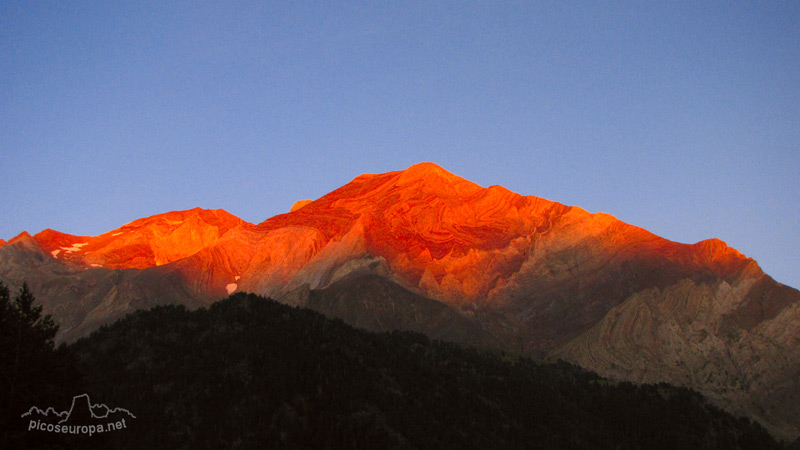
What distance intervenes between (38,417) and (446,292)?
467 feet

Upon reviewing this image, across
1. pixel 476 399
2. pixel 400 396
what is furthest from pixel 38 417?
pixel 476 399

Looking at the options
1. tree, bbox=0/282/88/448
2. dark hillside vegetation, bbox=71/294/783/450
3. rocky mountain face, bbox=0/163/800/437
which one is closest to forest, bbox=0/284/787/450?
dark hillside vegetation, bbox=71/294/783/450

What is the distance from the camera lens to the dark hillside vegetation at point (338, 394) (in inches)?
3386

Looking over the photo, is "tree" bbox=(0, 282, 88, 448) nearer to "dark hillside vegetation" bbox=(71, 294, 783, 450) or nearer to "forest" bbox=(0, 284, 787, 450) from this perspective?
"forest" bbox=(0, 284, 787, 450)

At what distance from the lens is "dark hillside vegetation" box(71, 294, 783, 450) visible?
86000mm

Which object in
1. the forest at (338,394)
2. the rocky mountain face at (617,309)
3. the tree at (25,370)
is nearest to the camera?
the tree at (25,370)

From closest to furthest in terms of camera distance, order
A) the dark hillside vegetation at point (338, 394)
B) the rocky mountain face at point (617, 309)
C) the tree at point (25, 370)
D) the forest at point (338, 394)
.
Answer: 1. the tree at point (25, 370)
2. the forest at point (338, 394)
3. the dark hillside vegetation at point (338, 394)
4. the rocky mountain face at point (617, 309)

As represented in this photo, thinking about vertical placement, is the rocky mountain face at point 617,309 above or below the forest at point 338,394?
above

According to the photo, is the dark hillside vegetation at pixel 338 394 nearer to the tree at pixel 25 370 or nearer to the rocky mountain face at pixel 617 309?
the tree at pixel 25 370

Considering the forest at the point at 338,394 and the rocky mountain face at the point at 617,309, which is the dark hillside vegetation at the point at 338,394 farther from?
the rocky mountain face at the point at 617,309

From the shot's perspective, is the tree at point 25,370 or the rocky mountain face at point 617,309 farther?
the rocky mountain face at point 617,309

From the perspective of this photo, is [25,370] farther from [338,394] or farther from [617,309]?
[617,309]

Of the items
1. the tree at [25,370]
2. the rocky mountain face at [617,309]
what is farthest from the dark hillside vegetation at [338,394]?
the rocky mountain face at [617,309]

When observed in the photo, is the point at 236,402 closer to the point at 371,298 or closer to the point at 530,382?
the point at 530,382
